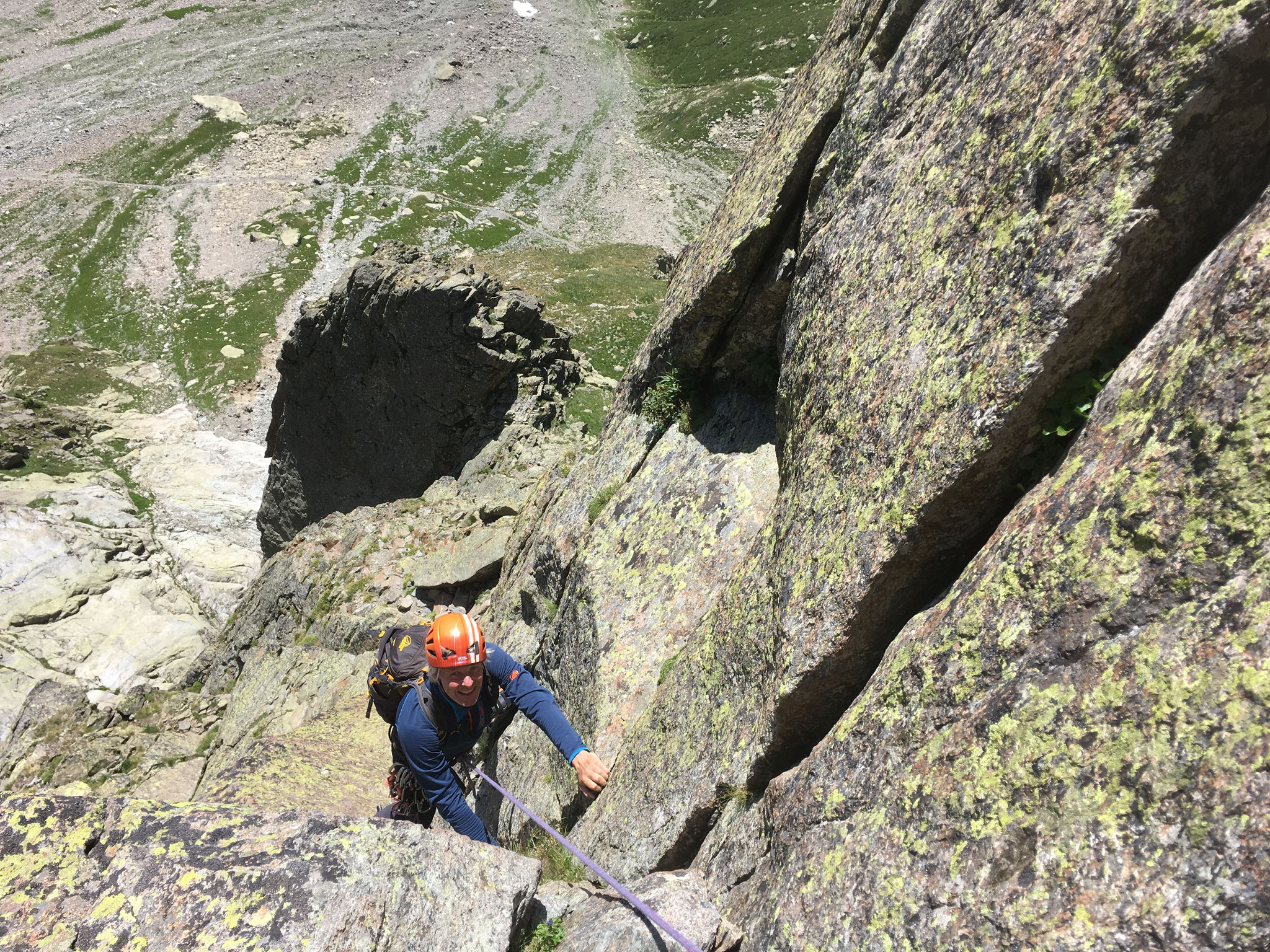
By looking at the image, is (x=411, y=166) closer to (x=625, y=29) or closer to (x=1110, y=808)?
(x=625, y=29)

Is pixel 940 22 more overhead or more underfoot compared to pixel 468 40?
more overhead

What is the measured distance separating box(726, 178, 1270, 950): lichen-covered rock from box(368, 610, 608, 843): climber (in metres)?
3.88

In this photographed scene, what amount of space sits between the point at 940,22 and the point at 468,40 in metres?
122

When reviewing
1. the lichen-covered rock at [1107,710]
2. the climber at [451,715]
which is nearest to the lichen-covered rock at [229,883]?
the climber at [451,715]

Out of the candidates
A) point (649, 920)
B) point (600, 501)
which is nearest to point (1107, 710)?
point (649, 920)

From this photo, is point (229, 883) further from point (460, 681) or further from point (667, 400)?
point (667, 400)

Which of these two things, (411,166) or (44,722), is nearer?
(44,722)

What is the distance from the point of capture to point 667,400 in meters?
13.4

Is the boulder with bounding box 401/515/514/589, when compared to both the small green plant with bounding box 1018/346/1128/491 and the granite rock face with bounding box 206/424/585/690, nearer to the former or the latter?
the granite rock face with bounding box 206/424/585/690

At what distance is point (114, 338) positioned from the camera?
59.8 meters

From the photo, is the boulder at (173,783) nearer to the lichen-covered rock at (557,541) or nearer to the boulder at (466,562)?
the boulder at (466,562)

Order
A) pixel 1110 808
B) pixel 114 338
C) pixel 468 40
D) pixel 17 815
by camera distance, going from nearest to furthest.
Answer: pixel 1110 808, pixel 17 815, pixel 114 338, pixel 468 40

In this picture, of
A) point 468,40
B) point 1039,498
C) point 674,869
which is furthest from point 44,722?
point 468,40

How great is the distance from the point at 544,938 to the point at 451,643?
3333mm
